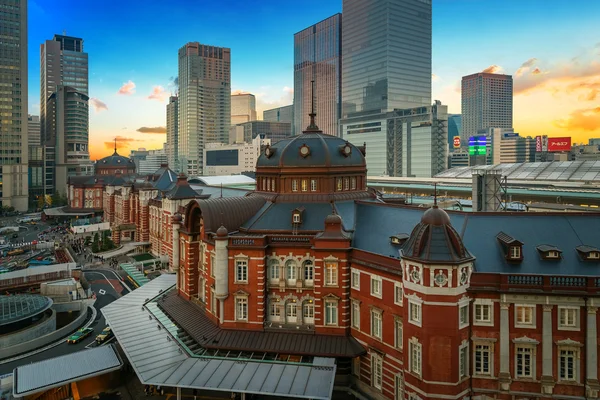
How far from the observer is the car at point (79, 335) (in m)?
56.3

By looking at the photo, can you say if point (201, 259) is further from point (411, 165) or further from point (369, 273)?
point (411, 165)

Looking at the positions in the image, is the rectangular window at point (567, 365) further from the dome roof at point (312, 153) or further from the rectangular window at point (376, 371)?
the dome roof at point (312, 153)

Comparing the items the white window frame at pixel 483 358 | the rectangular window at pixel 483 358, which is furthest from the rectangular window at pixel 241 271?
the rectangular window at pixel 483 358

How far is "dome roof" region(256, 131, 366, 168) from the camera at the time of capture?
52.9 m

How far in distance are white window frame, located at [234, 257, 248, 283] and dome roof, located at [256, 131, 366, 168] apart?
13.1 m

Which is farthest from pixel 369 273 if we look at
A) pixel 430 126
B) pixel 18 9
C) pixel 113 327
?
pixel 18 9

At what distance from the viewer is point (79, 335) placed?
57750 millimetres

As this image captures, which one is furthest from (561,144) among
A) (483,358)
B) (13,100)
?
(13,100)

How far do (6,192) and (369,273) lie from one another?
177m

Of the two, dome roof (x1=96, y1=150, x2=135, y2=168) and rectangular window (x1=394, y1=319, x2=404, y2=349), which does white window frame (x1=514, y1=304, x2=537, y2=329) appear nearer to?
rectangular window (x1=394, y1=319, x2=404, y2=349)

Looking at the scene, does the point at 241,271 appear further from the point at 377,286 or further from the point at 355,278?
the point at 377,286

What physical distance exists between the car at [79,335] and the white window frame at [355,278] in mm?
36487

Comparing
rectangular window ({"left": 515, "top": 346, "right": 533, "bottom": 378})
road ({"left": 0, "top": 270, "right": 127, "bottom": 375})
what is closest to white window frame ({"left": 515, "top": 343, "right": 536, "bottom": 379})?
rectangular window ({"left": 515, "top": 346, "right": 533, "bottom": 378})

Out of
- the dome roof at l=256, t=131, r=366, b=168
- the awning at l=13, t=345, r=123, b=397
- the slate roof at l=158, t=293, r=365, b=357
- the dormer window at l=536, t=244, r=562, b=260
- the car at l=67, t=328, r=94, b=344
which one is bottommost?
the car at l=67, t=328, r=94, b=344
